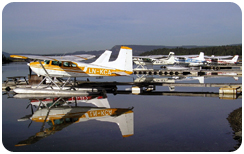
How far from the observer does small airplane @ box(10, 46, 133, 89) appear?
10.7 meters

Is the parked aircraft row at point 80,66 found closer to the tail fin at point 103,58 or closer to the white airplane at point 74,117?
the tail fin at point 103,58

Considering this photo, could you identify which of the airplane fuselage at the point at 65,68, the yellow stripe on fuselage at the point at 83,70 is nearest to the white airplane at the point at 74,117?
the yellow stripe on fuselage at the point at 83,70

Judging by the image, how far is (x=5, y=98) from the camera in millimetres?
10727

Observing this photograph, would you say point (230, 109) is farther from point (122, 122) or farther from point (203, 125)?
point (122, 122)

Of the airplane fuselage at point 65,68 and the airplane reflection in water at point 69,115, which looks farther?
the airplane fuselage at point 65,68

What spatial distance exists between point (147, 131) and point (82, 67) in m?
5.52

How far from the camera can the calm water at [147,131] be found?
5207 millimetres


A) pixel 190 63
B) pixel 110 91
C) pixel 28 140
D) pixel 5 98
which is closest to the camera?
pixel 28 140

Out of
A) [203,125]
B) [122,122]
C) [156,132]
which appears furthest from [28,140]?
[203,125]

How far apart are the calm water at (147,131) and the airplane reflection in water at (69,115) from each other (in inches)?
5.1

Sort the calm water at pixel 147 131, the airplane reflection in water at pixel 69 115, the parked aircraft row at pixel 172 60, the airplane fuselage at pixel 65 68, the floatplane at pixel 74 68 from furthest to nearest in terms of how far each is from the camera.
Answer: the parked aircraft row at pixel 172 60 < the airplane fuselage at pixel 65 68 < the floatplane at pixel 74 68 < the airplane reflection in water at pixel 69 115 < the calm water at pixel 147 131

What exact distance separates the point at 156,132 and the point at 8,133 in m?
3.26

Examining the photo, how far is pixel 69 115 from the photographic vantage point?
755 centimetres

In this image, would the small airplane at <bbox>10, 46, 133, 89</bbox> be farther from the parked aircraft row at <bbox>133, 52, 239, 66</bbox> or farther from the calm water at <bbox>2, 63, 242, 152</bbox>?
the parked aircraft row at <bbox>133, 52, 239, 66</bbox>
